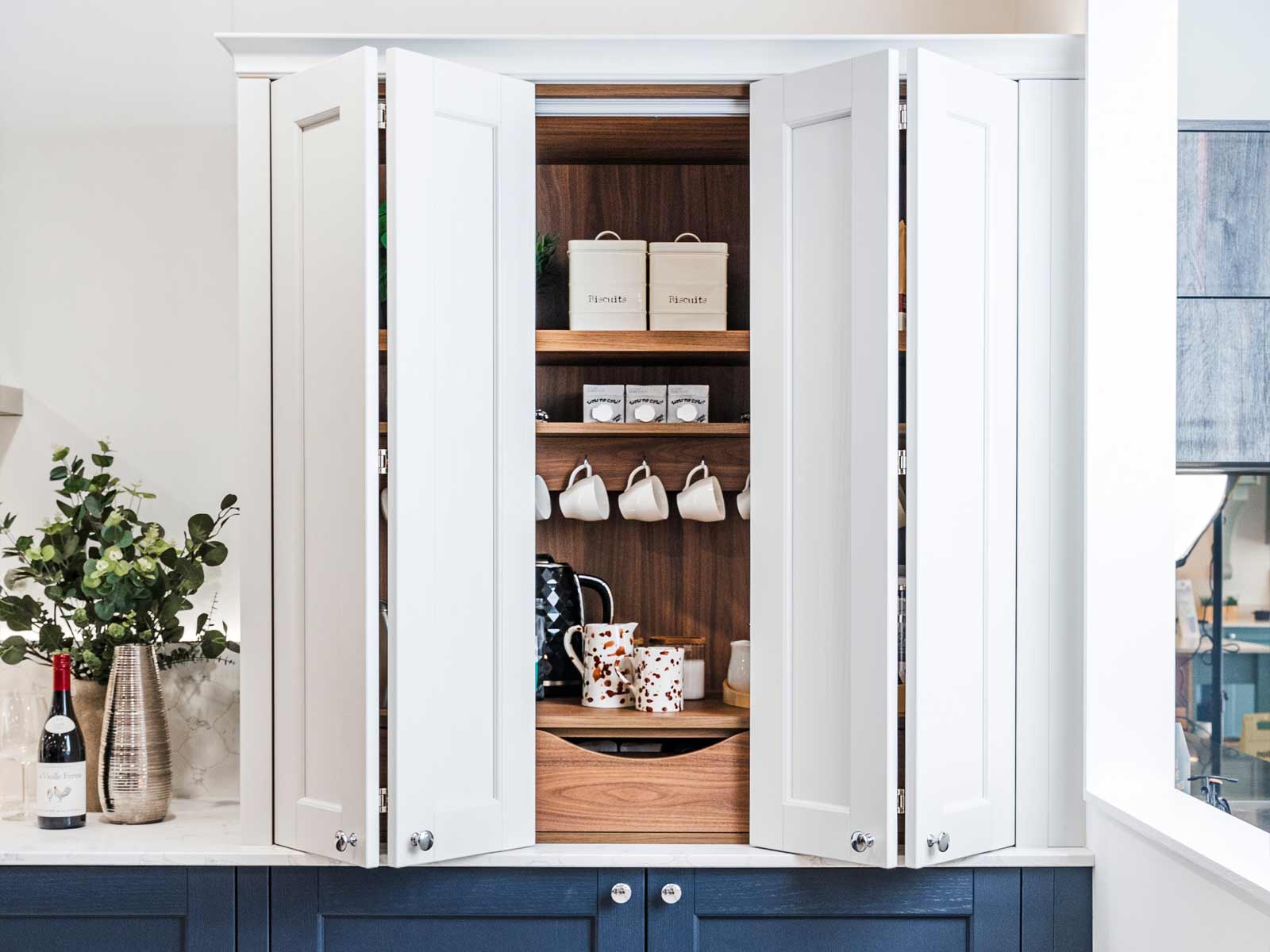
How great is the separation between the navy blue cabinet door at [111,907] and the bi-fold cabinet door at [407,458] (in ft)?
0.54

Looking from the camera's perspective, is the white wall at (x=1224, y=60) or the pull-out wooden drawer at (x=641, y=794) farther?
the white wall at (x=1224, y=60)

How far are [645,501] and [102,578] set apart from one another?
945mm

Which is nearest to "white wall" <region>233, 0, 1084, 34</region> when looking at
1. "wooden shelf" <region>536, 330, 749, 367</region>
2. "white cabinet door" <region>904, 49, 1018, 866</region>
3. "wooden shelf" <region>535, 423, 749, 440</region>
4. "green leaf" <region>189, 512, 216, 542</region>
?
"white cabinet door" <region>904, 49, 1018, 866</region>

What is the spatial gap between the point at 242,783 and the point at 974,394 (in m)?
1.27

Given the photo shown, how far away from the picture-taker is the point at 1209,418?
1.89m

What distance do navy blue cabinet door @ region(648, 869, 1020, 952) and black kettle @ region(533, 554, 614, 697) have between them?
0.41m

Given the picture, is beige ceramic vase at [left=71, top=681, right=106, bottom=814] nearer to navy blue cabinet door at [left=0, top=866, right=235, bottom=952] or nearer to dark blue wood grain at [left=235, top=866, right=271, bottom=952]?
navy blue cabinet door at [left=0, top=866, right=235, bottom=952]

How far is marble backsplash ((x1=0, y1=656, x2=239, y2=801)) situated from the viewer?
1990 millimetres

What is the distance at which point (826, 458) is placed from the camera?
1.59m

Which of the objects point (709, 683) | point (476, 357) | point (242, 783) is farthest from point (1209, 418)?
point (242, 783)

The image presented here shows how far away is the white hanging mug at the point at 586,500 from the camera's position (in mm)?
1916

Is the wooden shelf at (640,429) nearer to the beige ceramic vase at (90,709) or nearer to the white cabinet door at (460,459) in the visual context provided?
the white cabinet door at (460,459)

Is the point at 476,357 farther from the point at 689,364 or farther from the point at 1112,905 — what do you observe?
the point at 1112,905

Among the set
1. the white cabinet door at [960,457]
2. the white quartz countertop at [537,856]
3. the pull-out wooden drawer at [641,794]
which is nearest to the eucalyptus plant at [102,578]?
the white quartz countertop at [537,856]
